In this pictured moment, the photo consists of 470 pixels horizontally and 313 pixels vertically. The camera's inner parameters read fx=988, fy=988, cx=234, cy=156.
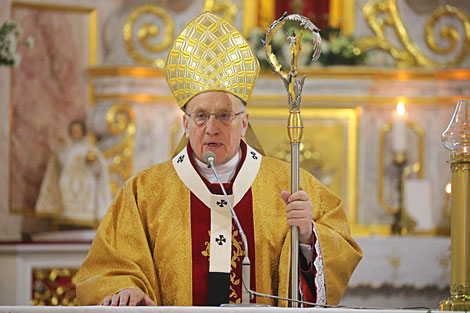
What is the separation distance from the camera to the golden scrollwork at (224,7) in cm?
948

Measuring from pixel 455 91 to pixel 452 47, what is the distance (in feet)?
1.84

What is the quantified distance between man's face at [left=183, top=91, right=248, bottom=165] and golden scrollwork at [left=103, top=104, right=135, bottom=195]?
4.53m

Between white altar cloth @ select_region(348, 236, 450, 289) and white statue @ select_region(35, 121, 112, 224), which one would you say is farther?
white statue @ select_region(35, 121, 112, 224)

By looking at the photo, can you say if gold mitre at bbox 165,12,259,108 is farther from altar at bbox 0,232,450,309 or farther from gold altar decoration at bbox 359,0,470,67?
gold altar decoration at bbox 359,0,470,67

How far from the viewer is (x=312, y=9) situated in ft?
31.8

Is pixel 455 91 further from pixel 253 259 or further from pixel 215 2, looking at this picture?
pixel 253 259

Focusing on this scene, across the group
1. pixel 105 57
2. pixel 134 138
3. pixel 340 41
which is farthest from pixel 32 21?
pixel 340 41

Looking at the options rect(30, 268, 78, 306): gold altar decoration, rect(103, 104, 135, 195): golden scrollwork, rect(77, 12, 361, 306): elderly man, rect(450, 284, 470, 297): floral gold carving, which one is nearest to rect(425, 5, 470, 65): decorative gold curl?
rect(103, 104, 135, 195): golden scrollwork

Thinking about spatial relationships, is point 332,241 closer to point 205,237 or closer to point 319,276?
point 319,276

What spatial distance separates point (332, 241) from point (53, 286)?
3363 mm

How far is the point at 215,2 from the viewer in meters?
9.54

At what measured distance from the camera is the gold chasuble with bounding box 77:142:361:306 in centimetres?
432

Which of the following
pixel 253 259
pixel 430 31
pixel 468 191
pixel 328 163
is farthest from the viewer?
pixel 430 31

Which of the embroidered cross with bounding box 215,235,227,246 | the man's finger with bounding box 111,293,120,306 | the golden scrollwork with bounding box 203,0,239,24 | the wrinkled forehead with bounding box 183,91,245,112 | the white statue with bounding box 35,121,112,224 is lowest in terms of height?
the man's finger with bounding box 111,293,120,306
